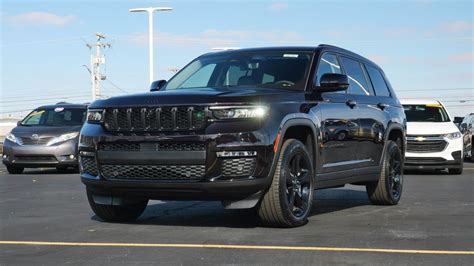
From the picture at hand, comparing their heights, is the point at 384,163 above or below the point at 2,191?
above

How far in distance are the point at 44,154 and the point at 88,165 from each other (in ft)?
27.4

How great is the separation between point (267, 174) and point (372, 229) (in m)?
1.29

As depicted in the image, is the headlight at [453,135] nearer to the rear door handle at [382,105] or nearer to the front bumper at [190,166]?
the rear door handle at [382,105]

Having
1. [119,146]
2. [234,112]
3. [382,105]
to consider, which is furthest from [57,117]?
[234,112]

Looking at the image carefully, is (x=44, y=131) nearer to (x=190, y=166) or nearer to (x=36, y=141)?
(x=36, y=141)

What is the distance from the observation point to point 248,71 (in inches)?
300

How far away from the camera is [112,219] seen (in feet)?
23.7

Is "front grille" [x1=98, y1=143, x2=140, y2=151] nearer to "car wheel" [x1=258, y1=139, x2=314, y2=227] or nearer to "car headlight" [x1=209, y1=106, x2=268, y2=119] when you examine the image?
"car headlight" [x1=209, y1=106, x2=268, y2=119]

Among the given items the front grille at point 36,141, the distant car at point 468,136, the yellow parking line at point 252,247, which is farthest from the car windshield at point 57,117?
the distant car at point 468,136

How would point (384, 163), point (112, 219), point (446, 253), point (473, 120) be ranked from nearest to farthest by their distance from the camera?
point (446, 253)
point (112, 219)
point (384, 163)
point (473, 120)

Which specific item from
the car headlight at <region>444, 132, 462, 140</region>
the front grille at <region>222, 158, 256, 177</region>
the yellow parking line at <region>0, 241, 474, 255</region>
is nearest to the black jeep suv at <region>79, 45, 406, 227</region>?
the front grille at <region>222, 158, 256, 177</region>

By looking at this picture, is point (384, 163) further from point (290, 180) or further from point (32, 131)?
point (32, 131)

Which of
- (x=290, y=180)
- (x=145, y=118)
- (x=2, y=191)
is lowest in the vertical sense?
(x=2, y=191)

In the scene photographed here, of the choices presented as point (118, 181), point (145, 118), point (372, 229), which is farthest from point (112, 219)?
point (372, 229)
